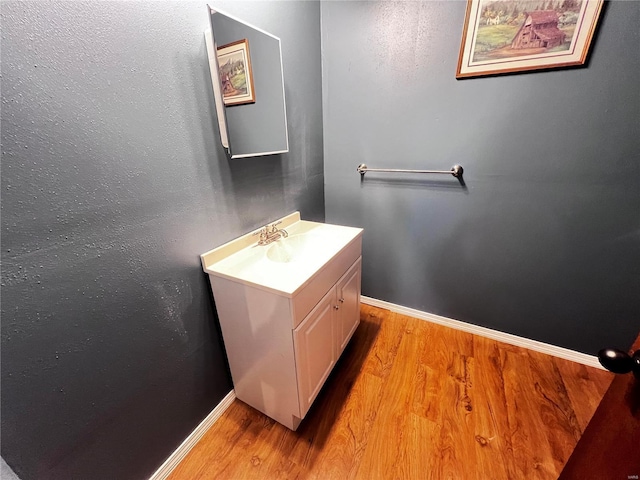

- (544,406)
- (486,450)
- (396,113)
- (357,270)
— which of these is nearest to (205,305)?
(357,270)

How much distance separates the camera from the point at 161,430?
3.30ft

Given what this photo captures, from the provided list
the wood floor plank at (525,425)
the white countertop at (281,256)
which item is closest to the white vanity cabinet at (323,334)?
the white countertop at (281,256)

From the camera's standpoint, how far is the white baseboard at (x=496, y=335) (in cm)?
149

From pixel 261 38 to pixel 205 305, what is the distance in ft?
3.97

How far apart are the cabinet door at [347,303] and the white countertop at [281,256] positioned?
0.20 meters

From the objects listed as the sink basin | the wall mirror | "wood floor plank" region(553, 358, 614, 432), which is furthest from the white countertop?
"wood floor plank" region(553, 358, 614, 432)

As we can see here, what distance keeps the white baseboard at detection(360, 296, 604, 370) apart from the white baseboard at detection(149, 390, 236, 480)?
120cm

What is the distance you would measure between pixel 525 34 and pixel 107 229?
1850 millimetres

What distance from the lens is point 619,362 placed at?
441mm

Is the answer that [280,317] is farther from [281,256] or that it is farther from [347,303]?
[347,303]

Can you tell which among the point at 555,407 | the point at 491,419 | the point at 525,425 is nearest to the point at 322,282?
the point at 491,419

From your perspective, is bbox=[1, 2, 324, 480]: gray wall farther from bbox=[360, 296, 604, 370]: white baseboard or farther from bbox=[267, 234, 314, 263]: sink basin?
bbox=[360, 296, 604, 370]: white baseboard

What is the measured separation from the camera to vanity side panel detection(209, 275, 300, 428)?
3.24 feet

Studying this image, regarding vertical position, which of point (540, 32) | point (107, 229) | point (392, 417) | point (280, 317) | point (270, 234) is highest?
point (540, 32)
